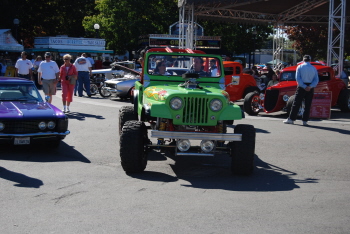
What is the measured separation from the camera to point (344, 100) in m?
17.8

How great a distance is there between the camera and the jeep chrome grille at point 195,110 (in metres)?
7.89

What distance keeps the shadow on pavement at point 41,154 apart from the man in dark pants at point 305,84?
6591 mm

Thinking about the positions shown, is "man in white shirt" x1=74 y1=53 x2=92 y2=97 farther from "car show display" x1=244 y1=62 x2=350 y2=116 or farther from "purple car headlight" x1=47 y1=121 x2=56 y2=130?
"purple car headlight" x1=47 y1=121 x2=56 y2=130

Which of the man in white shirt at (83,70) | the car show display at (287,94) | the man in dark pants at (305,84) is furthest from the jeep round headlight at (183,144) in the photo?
the man in white shirt at (83,70)

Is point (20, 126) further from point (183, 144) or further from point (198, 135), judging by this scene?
point (198, 135)

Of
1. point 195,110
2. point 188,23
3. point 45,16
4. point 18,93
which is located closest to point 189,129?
point 195,110

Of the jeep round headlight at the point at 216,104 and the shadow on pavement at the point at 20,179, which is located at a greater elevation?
the jeep round headlight at the point at 216,104

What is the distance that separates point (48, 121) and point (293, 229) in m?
5.51

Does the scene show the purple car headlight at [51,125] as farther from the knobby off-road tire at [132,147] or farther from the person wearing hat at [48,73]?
the person wearing hat at [48,73]

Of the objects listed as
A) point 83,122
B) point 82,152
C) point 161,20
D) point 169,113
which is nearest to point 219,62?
point 169,113

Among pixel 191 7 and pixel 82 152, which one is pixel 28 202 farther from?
pixel 191 7

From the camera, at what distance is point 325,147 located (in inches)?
437

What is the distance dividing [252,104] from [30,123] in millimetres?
8748

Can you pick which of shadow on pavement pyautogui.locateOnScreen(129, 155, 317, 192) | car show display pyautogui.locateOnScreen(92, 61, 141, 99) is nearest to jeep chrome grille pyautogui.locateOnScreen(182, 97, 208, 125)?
shadow on pavement pyautogui.locateOnScreen(129, 155, 317, 192)
